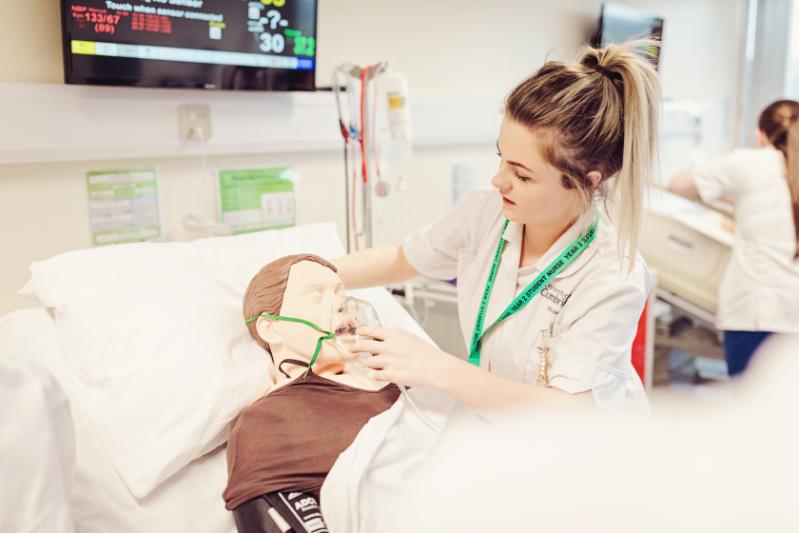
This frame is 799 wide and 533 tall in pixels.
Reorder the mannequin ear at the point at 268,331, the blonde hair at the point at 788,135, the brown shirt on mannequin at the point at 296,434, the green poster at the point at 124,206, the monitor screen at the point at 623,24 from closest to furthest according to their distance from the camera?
1. the brown shirt on mannequin at the point at 296,434
2. the mannequin ear at the point at 268,331
3. the green poster at the point at 124,206
4. the blonde hair at the point at 788,135
5. the monitor screen at the point at 623,24

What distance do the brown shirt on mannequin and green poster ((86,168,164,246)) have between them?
0.80 meters

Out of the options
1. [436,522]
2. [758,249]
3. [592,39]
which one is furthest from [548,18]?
[436,522]

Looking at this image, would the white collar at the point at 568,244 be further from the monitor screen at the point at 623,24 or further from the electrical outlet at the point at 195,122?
the monitor screen at the point at 623,24

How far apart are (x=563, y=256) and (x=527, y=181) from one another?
0.19 meters

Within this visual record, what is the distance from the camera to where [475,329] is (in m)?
1.51

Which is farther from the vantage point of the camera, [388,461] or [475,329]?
[475,329]

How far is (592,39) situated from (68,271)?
8.95 feet

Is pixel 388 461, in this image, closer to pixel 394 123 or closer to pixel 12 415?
pixel 12 415

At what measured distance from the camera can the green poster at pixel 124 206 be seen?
181 cm

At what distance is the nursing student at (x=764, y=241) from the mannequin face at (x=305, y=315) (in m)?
1.88

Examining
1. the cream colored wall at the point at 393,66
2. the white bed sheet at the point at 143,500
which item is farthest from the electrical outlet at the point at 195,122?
the white bed sheet at the point at 143,500

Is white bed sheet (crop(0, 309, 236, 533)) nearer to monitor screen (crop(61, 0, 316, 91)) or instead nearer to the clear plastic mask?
the clear plastic mask

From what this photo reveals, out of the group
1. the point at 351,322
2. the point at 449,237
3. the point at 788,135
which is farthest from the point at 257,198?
the point at 788,135

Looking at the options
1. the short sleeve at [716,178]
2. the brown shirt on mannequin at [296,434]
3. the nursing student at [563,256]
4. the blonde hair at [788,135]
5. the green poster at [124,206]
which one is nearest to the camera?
the brown shirt on mannequin at [296,434]
